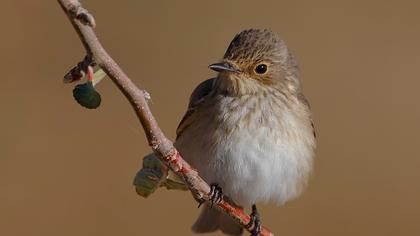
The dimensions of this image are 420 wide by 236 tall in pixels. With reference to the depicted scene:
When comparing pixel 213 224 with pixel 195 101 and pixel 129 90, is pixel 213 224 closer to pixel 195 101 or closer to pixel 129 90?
pixel 195 101

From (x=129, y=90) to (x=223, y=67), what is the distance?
78.5 inches

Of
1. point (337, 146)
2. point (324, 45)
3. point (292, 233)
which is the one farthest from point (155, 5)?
point (292, 233)

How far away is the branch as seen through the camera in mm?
1577

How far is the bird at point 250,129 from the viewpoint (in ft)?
12.3

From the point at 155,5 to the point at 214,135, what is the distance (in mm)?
7071

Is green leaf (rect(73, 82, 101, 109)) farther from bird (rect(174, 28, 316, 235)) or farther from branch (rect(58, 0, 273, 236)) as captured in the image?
bird (rect(174, 28, 316, 235))

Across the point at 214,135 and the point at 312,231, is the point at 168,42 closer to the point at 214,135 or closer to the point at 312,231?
the point at 312,231

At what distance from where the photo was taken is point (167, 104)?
909 centimetres

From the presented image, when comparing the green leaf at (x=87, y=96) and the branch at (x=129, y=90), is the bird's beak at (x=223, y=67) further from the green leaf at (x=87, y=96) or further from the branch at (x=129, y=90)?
the green leaf at (x=87, y=96)

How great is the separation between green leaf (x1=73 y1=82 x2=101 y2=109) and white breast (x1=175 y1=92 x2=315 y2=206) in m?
1.86

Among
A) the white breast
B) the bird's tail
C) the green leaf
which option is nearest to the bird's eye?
the white breast

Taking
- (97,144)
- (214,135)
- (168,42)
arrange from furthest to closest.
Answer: (168,42), (97,144), (214,135)

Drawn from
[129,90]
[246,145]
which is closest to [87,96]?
[129,90]

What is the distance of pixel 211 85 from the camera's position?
4.11 meters
